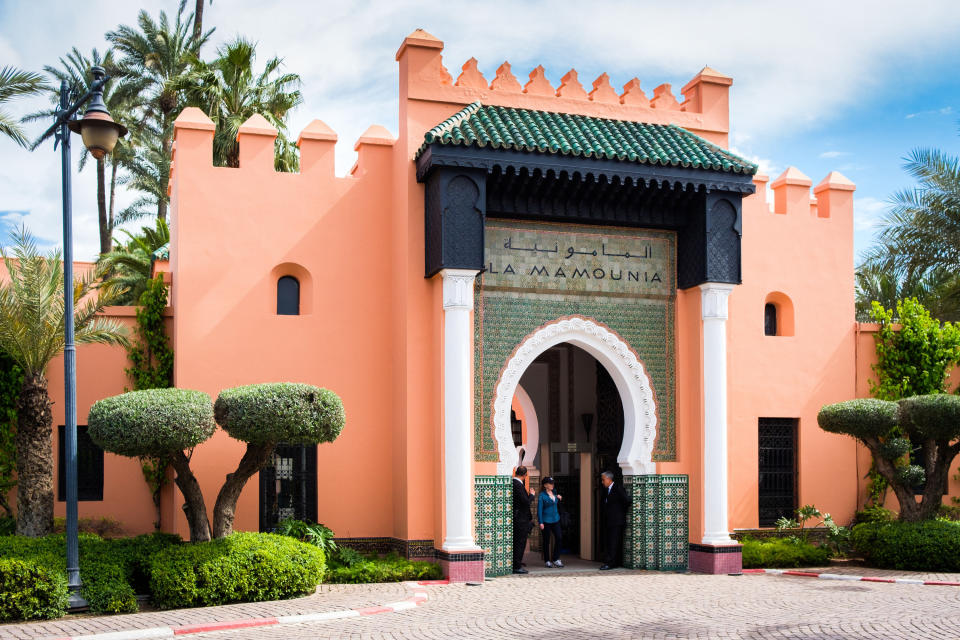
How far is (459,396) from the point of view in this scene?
502 inches

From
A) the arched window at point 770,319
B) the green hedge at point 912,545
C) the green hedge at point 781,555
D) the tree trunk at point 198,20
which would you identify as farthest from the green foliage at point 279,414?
the tree trunk at point 198,20

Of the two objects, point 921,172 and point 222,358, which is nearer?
point 222,358

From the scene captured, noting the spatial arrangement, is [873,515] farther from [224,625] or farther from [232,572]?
[224,625]

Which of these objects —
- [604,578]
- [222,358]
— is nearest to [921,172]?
[604,578]

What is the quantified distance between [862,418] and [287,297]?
858cm

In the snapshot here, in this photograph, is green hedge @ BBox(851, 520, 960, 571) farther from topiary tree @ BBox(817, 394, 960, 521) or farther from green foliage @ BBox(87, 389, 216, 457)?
green foliage @ BBox(87, 389, 216, 457)

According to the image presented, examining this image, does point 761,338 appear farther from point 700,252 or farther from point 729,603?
point 729,603

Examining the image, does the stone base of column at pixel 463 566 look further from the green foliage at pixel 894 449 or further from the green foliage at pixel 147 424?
the green foliage at pixel 894 449

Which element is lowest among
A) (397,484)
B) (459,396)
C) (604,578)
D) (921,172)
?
(604,578)

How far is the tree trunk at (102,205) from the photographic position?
31.5 metres

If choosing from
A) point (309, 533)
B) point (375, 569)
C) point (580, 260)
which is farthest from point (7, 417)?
point (580, 260)

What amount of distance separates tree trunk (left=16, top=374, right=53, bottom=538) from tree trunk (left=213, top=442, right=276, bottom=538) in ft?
6.76

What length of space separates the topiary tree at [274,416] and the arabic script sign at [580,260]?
10.7 feet

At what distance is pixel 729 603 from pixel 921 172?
1238 cm
